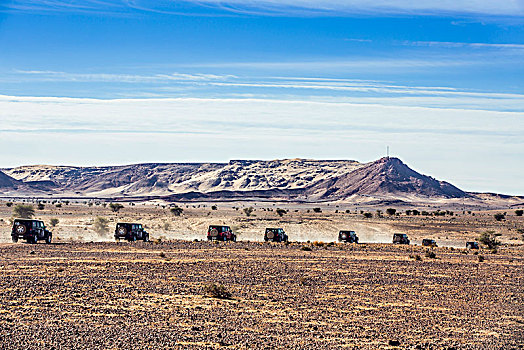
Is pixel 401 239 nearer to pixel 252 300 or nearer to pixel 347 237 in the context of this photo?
pixel 347 237

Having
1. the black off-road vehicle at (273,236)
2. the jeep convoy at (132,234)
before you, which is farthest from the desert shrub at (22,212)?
the black off-road vehicle at (273,236)

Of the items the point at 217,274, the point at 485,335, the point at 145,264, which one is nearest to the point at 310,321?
the point at 485,335

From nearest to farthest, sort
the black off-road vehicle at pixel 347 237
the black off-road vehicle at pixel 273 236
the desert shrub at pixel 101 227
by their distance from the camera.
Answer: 1. the black off-road vehicle at pixel 273 236
2. the black off-road vehicle at pixel 347 237
3. the desert shrub at pixel 101 227

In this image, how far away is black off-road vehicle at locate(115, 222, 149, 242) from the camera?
49.4 meters

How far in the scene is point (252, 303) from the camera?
70.6ft

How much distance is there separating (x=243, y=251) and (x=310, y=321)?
22477 mm

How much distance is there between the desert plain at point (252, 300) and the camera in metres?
16.5

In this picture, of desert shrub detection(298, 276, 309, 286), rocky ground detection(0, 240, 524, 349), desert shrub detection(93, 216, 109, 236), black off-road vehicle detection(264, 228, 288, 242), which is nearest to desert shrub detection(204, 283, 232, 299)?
rocky ground detection(0, 240, 524, 349)

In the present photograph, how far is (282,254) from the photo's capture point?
132 ft

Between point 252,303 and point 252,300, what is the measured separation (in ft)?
1.85

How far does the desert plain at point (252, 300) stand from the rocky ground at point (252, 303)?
0.05m

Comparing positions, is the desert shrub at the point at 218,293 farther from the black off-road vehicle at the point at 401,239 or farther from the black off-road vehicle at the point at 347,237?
the black off-road vehicle at the point at 401,239

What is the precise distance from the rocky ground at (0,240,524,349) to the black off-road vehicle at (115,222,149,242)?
12369 millimetres

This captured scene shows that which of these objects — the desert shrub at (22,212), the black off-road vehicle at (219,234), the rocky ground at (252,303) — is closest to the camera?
the rocky ground at (252,303)
